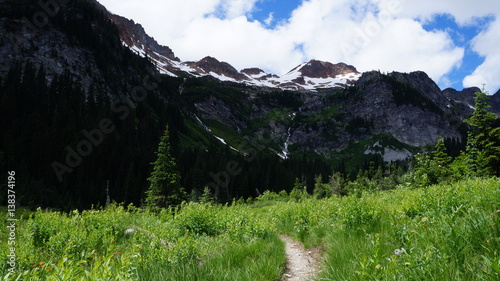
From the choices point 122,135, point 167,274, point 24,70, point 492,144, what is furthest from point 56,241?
point 24,70

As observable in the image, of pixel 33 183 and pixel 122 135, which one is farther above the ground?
pixel 122 135

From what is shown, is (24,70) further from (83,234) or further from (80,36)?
(83,234)

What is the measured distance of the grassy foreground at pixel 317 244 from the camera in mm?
2475

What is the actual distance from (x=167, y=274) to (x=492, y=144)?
30393 millimetres

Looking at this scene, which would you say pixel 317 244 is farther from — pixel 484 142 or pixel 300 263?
pixel 484 142

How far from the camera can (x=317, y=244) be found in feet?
25.3

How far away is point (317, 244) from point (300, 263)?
1770 millimetres

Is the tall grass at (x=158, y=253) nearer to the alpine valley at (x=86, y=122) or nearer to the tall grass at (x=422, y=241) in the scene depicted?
the tall grass at (x=422, y=241)


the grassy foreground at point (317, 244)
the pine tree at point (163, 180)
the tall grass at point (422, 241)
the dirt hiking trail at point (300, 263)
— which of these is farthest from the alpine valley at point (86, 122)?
the tall grass at point (422, 241)

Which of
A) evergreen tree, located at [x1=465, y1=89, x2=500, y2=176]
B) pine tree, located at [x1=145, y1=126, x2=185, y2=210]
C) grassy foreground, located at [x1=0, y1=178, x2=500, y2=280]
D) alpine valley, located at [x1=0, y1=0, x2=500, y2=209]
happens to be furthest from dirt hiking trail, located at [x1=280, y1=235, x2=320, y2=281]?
alpine valley, located at [x1=0, y1=0, x2=500, y2=209]

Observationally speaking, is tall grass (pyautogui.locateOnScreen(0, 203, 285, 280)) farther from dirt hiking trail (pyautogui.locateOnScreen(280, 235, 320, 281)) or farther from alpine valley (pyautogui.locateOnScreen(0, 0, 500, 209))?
alpine valley (pyautogui.locateOnScreen(0, 0, 500, 209))

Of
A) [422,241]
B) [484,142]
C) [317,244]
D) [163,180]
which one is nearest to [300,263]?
[317,244]

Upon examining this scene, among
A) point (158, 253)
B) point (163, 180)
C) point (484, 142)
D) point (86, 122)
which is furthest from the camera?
point (86, 122)

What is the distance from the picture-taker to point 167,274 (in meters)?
3.82
